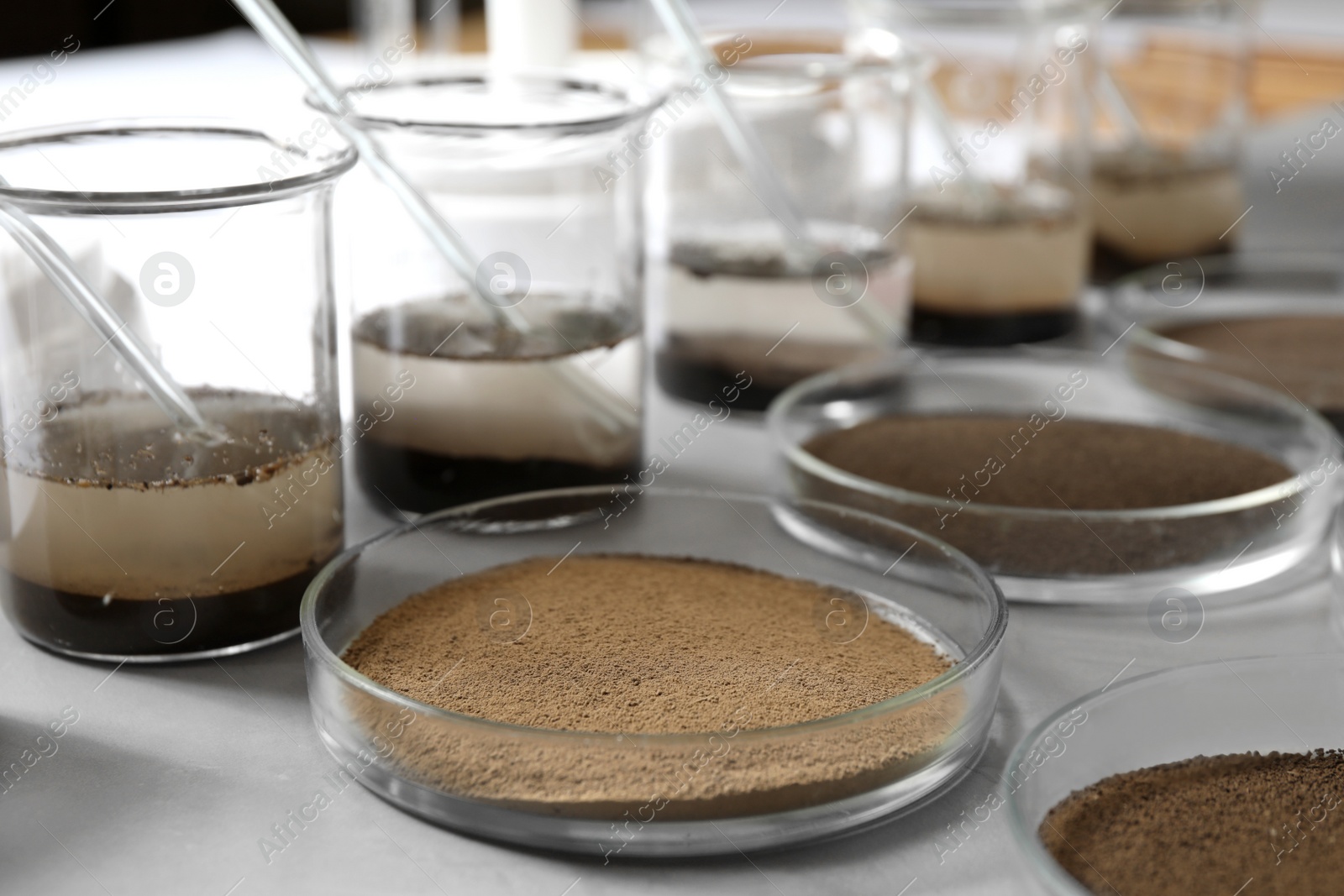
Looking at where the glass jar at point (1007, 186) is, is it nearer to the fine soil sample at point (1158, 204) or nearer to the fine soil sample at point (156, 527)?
the fine soil sample at point (1158, 204)

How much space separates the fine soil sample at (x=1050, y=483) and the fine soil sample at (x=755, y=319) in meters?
0.09

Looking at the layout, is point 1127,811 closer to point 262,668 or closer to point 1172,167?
point 262,668

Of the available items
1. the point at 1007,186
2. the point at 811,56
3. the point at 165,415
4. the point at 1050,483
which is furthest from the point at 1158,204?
the point at 165,415

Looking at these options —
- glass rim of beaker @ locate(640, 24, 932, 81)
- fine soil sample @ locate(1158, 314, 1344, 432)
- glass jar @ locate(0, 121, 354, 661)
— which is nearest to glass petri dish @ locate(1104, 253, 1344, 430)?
fine soil sample @ locate(1158, 314, 1344, 432)

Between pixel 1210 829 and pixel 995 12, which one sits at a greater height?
pixel 995 12

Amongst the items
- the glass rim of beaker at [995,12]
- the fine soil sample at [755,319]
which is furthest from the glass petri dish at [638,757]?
the glass rim of beaker at [995,12]

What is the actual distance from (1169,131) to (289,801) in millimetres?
1167

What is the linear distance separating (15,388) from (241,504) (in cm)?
13

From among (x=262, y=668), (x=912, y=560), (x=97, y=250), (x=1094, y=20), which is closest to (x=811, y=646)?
(x=912, y=560)

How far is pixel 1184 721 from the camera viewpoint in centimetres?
62

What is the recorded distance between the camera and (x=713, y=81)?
972 millimetres

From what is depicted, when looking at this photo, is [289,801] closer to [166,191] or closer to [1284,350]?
[166,191]

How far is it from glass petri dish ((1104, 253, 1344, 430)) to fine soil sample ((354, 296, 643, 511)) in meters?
0.50

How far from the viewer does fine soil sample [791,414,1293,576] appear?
0.78m
